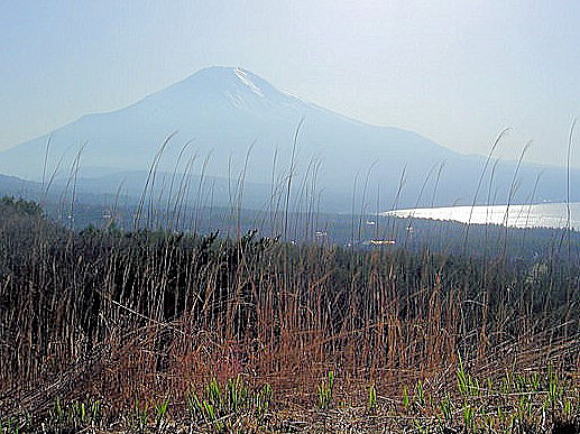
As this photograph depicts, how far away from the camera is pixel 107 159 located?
2836cm

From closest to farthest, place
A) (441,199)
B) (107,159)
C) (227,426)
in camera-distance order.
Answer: (227,426) < (441,199) < (107,159)

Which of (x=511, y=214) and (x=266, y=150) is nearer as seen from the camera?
(x=511, y=214)

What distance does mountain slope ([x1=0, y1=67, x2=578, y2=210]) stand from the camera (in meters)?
5.15

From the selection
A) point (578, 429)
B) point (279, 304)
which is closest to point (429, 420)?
point (578, 429)

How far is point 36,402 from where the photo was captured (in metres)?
3.18

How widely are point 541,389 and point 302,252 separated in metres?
1.65

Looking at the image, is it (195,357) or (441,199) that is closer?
(195,357)

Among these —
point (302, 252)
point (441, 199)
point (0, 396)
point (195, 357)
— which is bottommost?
point (0, 396)

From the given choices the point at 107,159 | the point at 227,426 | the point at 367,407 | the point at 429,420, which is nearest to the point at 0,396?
the point at 227,426

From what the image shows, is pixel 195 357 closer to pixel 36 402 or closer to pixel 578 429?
pixel 36 402

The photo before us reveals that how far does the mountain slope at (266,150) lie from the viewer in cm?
515

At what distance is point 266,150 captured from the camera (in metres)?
8.62

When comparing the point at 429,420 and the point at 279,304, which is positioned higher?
the point at 279,304

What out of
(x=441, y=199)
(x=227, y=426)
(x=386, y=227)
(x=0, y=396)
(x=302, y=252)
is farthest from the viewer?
(x=441, y=199)
